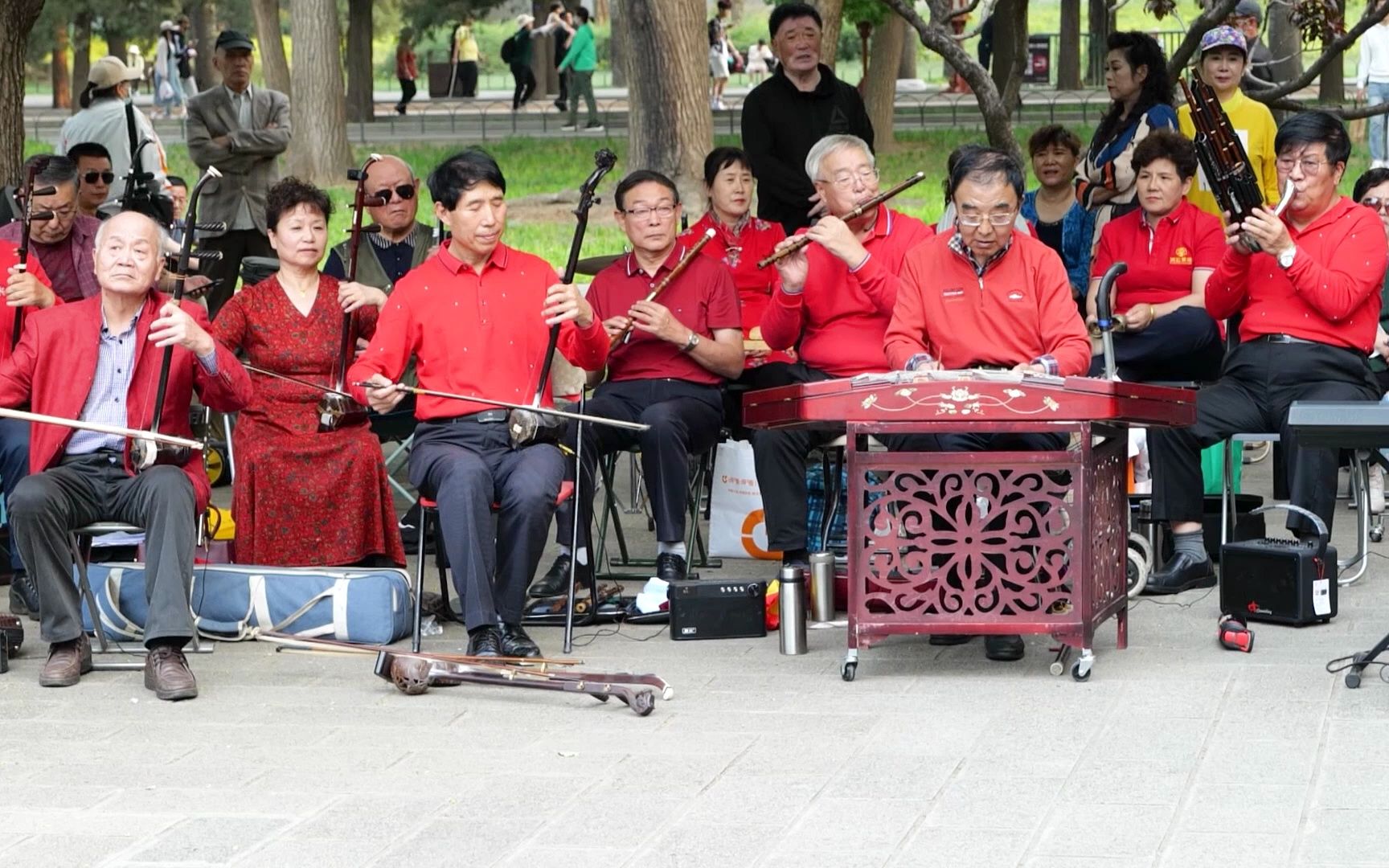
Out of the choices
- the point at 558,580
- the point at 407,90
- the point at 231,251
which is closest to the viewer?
the point at 558,580

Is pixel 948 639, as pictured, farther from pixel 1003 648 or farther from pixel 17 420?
pixel 17 420

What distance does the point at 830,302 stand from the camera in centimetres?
592

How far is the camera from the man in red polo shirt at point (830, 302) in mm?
5688

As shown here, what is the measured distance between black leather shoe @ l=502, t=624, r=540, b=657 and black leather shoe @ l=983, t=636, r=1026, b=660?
3.85 feet

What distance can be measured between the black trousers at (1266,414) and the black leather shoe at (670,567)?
1.43 m

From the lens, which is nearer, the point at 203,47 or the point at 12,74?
the point at 12,74

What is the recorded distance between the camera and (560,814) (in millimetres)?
3793

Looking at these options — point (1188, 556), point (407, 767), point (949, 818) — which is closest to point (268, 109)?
point (1188, 556)

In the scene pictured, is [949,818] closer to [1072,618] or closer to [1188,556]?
[1072,618]

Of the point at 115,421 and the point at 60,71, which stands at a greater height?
the point at 60,71

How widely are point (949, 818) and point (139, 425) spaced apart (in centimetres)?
263

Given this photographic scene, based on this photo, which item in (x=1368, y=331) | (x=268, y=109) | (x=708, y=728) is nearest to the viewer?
(x=708, y=728)

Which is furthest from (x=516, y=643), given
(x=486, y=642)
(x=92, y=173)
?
(x=92, y=173)

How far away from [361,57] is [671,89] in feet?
46.4
